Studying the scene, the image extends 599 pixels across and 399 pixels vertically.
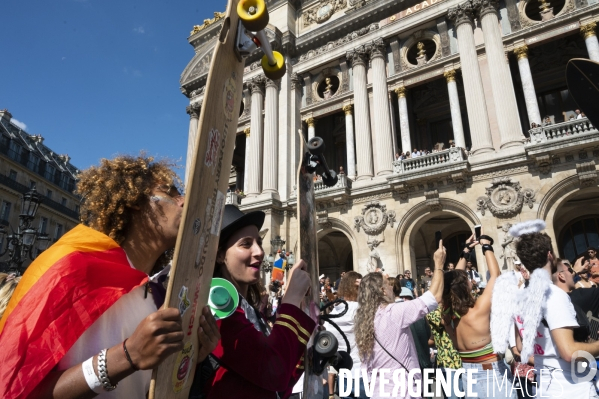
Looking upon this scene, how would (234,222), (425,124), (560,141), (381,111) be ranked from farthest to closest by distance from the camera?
(425,124) < (381,111) < (560,141) < (234,222)

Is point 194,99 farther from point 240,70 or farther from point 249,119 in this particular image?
point 240,70

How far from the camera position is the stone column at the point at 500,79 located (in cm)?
1370

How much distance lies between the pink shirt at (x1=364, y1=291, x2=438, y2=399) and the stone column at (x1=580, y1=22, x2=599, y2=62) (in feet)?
49.7

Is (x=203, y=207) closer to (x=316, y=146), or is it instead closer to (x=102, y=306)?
(x=102, y=306)

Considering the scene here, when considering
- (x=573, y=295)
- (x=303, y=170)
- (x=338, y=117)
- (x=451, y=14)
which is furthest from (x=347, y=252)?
(x=303, y=170)

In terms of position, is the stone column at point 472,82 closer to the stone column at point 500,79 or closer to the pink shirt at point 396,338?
the stone column at point 500,79

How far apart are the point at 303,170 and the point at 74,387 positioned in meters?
1.57

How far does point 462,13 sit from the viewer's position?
52.2ft

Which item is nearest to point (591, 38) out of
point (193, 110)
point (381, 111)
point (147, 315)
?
point (381, 111)

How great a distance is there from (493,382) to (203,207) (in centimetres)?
368

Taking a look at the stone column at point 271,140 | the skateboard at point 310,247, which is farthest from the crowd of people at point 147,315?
the stone column at point 271,140

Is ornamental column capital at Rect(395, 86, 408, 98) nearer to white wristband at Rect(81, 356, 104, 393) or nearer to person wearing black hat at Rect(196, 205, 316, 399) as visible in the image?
person wearing black hat at Rect(196, 205, 316, 399)

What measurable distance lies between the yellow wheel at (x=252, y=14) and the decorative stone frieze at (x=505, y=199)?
13743 mm

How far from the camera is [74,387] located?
1050 millimetres
